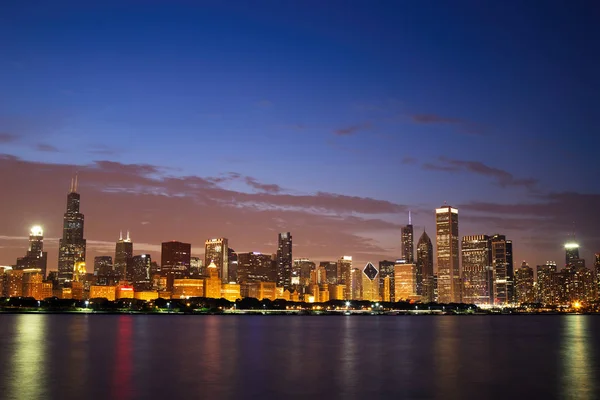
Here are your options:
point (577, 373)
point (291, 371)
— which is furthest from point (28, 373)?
point (577, 373)

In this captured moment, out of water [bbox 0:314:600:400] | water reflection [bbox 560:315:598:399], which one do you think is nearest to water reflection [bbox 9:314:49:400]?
water [bbox 0:314:600:400]

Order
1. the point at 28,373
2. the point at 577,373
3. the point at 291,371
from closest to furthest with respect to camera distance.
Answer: the point at 28,373 < the point at 291,371 < the point at 577,373

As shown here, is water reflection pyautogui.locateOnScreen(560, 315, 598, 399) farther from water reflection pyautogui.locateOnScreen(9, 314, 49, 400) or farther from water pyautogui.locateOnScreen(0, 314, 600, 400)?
water reflection pyautogui.locateOnScreen(9, 314, 49, 400)

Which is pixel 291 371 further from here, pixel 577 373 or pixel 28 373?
pixel 577 373

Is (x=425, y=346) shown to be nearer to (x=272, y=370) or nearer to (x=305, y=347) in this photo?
(x=305, y=347)

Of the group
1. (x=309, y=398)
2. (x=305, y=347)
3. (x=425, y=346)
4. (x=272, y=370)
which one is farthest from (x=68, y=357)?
(x=425, y=346)

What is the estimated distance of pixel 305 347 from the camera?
89.6m

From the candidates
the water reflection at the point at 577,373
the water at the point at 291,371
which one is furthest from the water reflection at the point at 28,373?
the water reflection at the point at 577,373

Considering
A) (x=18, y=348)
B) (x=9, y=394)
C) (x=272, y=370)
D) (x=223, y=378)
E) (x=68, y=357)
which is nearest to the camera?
(x=9, y=394)

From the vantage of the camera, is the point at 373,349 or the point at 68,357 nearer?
the point at 68,357

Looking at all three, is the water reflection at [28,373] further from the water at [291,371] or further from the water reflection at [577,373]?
the water reflection at [577,373]

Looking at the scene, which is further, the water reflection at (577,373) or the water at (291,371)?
the water reflection at (577,373)

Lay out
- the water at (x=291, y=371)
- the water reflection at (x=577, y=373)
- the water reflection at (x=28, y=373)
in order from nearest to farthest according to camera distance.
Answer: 1. the water reflection at (x=28, y=373)
2. the water at (x=291, y=371)
3. the water reflection at (x=577, y=373)

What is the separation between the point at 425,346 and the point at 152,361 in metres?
44.0
